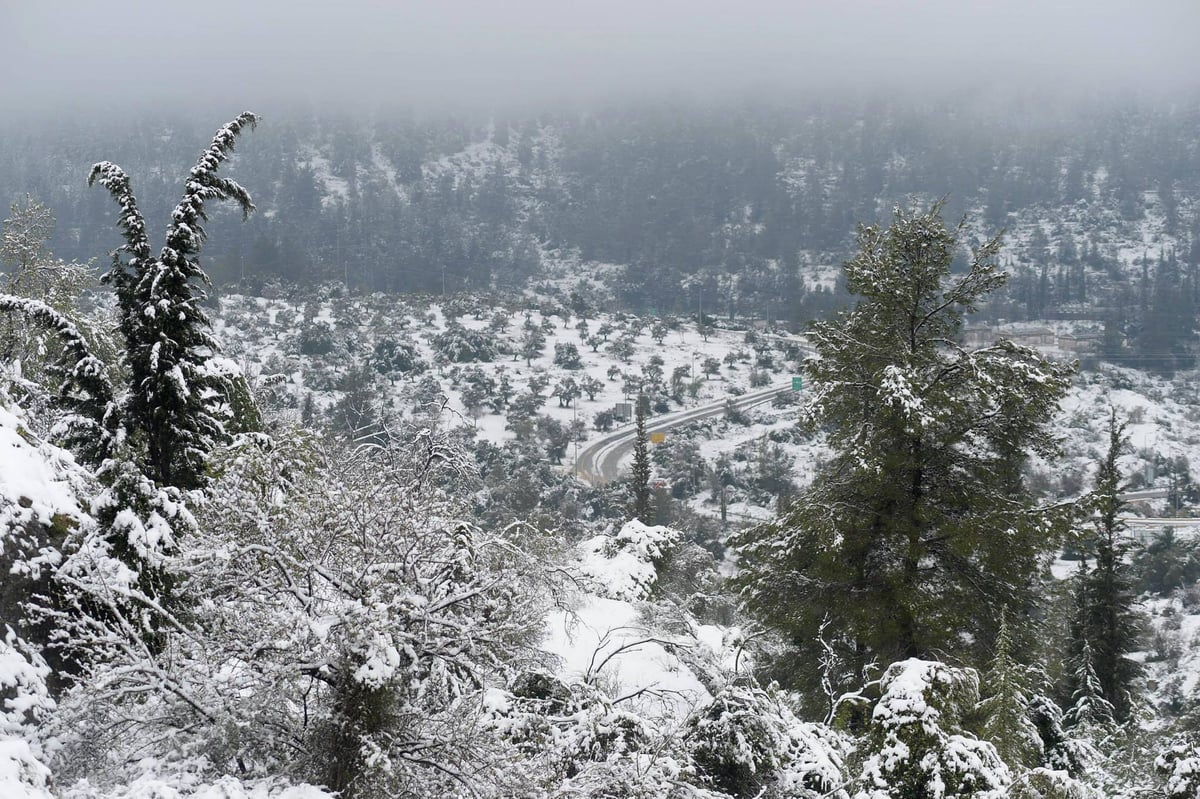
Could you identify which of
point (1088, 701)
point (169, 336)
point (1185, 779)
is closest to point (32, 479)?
point (169, 336)

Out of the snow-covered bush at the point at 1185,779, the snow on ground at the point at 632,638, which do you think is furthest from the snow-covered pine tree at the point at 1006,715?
the snow on ground at the point at 632,638

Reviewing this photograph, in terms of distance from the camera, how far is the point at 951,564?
1142cm

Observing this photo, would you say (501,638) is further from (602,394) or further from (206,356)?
(602,394)

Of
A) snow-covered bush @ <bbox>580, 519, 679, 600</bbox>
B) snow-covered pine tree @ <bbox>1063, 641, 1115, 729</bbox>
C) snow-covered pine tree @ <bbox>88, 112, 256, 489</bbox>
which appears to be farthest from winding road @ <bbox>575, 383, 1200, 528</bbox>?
snow-covered pine tree @ <bbox>88, 112, 256, 489</bbox>

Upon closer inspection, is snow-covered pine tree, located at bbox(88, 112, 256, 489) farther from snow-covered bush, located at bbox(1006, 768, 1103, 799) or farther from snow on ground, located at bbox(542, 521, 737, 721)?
snow-covered bush, located at bbox(1006, 768, 1103, 799)

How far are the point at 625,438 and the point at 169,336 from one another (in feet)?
238

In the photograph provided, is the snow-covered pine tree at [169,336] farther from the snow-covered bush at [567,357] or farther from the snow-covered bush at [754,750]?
the snow-covered bush at [567,357]

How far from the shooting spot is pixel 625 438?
261 ft

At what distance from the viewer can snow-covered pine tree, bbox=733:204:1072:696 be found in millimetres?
11039

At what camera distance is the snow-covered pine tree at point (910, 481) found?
11.0 metres

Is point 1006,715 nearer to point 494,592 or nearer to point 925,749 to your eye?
point 925,749

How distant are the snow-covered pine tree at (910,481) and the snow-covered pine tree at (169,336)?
7.55m

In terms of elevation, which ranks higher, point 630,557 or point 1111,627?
point 630,557

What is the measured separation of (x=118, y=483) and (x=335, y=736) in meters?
2.63
